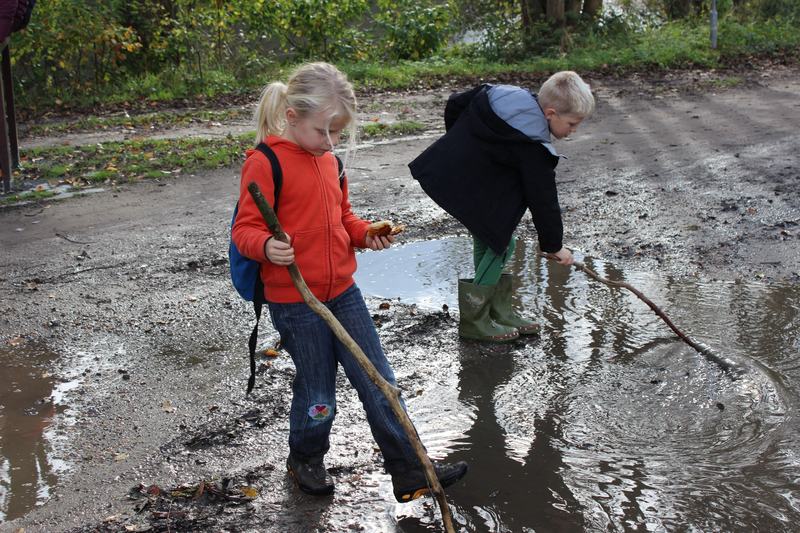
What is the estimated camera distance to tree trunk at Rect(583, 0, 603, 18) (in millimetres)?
15734

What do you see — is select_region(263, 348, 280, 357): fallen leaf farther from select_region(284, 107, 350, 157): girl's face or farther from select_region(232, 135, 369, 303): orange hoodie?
select_region(284, 107, 350, 157): girl's face

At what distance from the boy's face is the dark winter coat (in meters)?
0.04

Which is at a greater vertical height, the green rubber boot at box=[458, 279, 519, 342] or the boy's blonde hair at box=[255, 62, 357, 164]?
the boy's blonde hair at box=[255, 62, 357, 164]

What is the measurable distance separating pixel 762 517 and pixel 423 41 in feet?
48.5

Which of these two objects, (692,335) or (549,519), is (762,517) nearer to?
(549,519)

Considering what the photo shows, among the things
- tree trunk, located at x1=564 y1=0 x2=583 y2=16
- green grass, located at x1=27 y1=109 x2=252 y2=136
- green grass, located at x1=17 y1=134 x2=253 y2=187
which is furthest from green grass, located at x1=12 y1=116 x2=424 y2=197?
tree trunk, located at x1=564 y1=0 x2=583 y2=16

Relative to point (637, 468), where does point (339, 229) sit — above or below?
above

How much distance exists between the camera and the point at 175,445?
12.3 feet

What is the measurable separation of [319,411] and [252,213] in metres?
0.77

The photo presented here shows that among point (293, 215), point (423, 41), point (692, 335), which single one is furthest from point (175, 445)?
point (423, 41)

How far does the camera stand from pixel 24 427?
3.96 metres

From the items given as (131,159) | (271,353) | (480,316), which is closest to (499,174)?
(480,316)

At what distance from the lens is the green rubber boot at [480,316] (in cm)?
471

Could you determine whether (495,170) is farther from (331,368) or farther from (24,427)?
(24,427)
